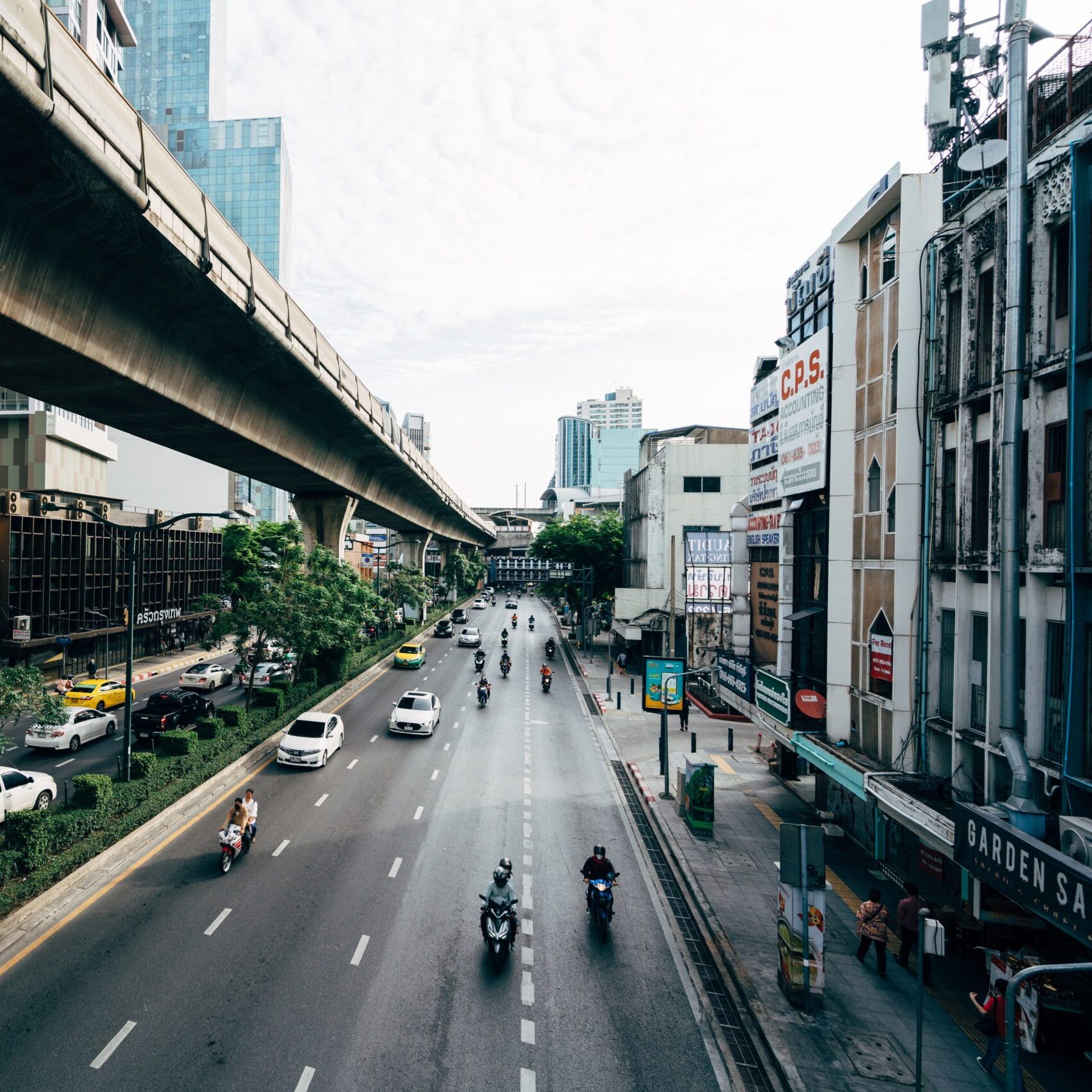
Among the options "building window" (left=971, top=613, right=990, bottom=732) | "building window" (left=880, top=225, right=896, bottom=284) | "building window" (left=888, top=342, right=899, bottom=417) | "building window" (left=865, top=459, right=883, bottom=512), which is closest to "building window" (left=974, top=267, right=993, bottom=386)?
"building window" (left=888, top=342, right=899, bottom=417)

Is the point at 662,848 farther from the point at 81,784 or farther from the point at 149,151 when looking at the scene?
the point at 149,151

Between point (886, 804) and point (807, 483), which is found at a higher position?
point (807, 483)

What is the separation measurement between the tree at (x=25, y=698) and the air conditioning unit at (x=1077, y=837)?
17.5 meters

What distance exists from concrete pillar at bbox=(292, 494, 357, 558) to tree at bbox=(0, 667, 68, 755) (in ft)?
60.5

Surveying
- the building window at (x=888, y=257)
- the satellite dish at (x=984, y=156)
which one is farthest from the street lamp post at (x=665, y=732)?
the satellite dish at (x=984, y=156)

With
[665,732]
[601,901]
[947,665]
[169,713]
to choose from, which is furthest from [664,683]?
[169,713]

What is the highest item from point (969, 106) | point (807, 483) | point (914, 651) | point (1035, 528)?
point (969, 106)

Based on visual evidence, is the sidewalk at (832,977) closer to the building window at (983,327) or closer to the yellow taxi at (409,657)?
the building window at (983,327)

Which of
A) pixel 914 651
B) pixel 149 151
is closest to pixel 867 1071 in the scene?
pixel 914 651

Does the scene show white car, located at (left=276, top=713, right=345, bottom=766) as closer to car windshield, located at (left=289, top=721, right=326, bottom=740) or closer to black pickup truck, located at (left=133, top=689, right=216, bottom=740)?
car windshield, located at (left=289, top=721, right=326, bottom=740)

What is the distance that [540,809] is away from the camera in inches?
750

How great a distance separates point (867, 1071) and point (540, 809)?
10.8 m

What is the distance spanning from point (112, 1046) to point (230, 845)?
539 centimetres

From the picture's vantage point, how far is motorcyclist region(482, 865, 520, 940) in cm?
1143
